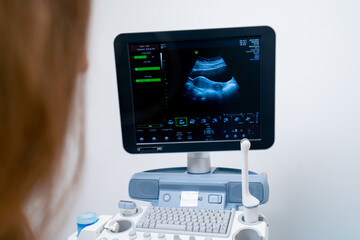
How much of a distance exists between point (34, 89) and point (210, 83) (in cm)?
78

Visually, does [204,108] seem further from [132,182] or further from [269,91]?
[132,182]

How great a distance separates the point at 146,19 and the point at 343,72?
0.85m

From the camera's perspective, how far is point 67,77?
0.35 meters

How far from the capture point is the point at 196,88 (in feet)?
3.48

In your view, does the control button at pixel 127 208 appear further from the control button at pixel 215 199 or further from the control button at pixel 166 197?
the control button at pixel 215 199

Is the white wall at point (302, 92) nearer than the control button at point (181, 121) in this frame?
No

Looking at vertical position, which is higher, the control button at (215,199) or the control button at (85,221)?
the control button at (215,199)

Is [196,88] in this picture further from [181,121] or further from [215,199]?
[215,199]

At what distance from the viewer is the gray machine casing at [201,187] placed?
1.03 meters

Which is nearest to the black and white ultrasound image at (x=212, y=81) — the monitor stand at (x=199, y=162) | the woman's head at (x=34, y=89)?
the monitor stand at (x=199, y=162)

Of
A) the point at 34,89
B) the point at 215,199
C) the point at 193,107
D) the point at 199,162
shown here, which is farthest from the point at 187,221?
the point at 34,89

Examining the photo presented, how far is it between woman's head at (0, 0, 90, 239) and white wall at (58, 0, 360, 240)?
1.08 metres

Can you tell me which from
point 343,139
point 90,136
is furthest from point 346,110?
point 90,136

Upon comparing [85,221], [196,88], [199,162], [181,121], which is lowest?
[85,221]
